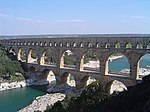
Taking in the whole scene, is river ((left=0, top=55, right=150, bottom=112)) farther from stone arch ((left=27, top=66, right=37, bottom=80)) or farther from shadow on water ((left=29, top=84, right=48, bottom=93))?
stone arch ((left=27, top=66, right=37, bottom=80))

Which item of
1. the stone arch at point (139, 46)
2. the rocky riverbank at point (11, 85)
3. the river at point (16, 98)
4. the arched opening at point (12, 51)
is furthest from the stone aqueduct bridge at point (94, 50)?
the arched opening at point (12, 51)

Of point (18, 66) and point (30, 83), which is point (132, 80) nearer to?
point (30, 83)

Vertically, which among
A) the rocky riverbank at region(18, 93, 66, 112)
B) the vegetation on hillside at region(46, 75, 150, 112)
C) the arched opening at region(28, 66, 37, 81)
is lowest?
the rocky riverbank at region(18, 93, 66, 112)

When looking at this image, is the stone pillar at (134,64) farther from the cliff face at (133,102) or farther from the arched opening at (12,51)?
the arched opening at (12,51)

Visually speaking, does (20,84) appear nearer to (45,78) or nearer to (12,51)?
(45,78)

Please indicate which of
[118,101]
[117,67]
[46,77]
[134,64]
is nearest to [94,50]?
[134,64]

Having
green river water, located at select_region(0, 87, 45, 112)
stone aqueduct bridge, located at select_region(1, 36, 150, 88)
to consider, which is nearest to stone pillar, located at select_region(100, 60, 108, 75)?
stone aqueduct bridge, located at select_region(1, 36, 150, 88)

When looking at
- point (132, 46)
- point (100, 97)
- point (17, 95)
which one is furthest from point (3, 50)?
point (100, 97)
